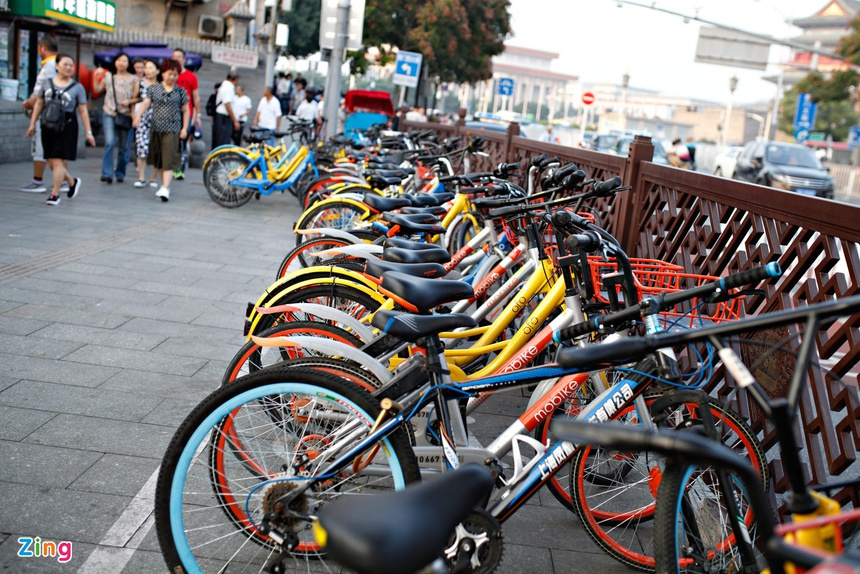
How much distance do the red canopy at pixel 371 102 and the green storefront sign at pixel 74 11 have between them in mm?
5086

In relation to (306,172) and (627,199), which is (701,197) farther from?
(306,172)

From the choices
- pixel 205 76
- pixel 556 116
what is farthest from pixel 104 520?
pixel 556 116

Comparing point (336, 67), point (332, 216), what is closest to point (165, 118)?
point (336, 67)

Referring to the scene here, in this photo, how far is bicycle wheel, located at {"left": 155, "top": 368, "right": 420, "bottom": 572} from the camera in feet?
8.50

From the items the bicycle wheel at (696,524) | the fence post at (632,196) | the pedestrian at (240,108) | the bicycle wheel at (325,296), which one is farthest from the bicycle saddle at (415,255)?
the pedestrian at (240,108)

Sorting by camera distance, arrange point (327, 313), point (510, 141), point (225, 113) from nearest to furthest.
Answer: point (327, 313)
point (510, 141)
point (225, 113)

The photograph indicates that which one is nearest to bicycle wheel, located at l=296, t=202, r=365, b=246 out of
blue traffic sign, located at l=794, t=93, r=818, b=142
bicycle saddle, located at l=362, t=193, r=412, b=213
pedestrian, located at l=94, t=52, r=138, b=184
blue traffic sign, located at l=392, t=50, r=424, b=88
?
bicycle saddle, located at l=362, t=193, r=412, b=213

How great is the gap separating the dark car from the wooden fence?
54.3ft

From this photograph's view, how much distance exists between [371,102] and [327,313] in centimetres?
1558

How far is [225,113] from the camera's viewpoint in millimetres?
16016

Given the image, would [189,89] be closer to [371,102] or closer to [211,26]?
[371,102]

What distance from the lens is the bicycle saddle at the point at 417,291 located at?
3033mm

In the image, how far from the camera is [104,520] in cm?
311

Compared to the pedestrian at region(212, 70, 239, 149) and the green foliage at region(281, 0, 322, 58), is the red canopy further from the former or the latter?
the green foliage at region(281, 0, 322, 58)
